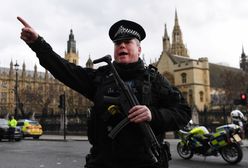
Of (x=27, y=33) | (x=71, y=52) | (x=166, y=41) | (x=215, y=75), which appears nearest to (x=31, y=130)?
(x=27, y=33)

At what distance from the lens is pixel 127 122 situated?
2.32 meters

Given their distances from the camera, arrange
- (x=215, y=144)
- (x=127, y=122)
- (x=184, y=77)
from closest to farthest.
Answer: (x=127, y=122) → (x=215, y=144) → (x=184, y=77)

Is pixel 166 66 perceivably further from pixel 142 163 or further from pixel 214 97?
pixel 142 163

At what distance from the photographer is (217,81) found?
73000 millimetres

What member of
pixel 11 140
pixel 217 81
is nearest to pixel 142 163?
pixel 11 140

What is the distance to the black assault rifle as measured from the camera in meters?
2.29

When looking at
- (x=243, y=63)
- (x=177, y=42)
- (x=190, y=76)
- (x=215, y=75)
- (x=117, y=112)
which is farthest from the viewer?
(x=177, y=42)

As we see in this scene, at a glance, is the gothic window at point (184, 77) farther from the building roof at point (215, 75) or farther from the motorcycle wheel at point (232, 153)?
the motorcycle wheel at point (232, 153)

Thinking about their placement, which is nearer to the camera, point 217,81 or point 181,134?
point 181,134

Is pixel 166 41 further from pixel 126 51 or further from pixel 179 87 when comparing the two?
pixel 126 51

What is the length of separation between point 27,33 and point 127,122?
3.16 ft

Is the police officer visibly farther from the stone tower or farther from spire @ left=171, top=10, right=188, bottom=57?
the stone tower

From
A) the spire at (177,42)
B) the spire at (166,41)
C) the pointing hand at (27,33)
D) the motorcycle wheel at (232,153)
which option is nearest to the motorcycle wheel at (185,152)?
the motorcycle wheel at (232,153)

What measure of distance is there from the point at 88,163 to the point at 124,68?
2.40 ft
